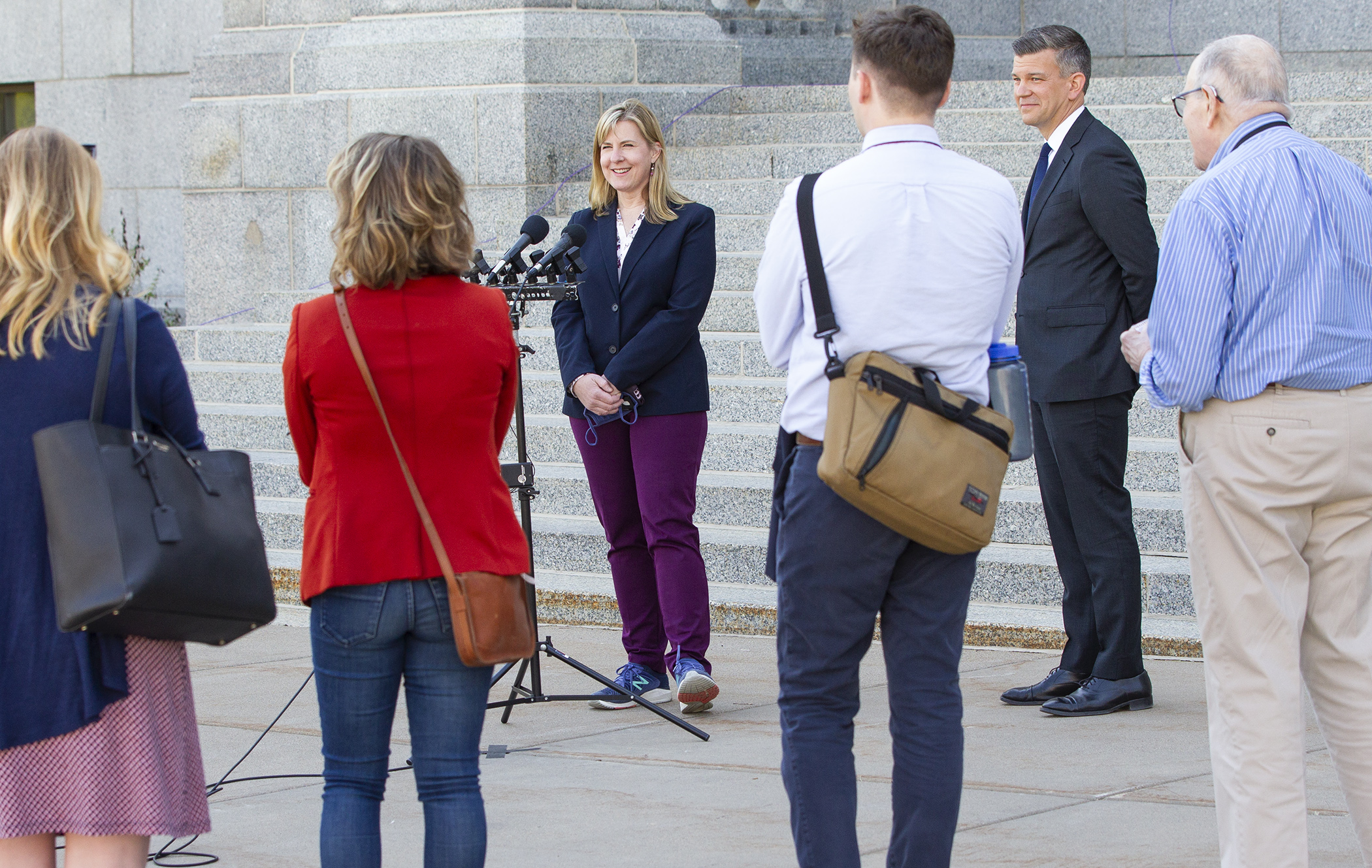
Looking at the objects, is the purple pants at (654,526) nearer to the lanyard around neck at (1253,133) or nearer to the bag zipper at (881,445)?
Result: the lanyard around neck at (1253,133)

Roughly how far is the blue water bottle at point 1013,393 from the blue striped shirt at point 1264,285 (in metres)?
0.39

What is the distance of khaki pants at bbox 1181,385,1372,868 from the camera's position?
12.7ft

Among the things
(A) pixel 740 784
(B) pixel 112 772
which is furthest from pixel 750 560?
(B) pixel 112 772

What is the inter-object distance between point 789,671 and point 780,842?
115cm

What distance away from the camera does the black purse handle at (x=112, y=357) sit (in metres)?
3.29

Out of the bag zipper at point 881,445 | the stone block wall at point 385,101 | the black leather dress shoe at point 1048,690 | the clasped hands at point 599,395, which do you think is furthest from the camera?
the stone block wall at point 385,101

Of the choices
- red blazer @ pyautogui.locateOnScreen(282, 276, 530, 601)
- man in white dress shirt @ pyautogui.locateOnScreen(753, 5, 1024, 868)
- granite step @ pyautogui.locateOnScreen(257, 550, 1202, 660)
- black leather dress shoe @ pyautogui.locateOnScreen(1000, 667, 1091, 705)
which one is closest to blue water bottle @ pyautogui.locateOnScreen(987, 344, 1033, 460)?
man in white dress shirt @ pyautogui.locateOnScreen(753, 5, 1024, 868)

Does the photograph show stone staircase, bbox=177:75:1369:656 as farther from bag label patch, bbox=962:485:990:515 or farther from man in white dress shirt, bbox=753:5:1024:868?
bag label patch, bbox=962:485:990:515

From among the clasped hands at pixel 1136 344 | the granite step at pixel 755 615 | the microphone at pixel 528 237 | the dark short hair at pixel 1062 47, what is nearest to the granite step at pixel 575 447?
the granite step at pixel 755 615

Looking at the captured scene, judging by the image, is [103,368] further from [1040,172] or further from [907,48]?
[1040,172]

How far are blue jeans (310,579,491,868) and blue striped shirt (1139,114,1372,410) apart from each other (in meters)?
1.72

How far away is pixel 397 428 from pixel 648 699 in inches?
116

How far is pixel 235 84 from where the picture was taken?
41.6 feet

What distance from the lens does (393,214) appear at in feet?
11.4
